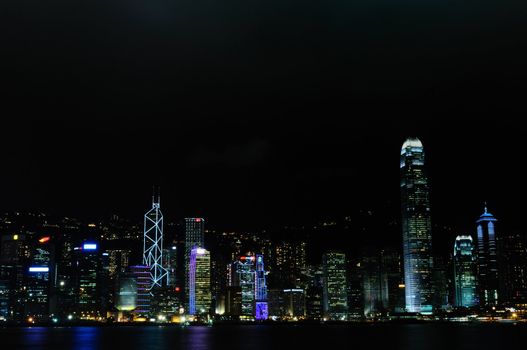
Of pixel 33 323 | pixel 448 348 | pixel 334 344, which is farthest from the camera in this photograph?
pixel 33 323

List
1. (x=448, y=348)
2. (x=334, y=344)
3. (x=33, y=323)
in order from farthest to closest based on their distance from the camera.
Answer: (x=33, y=323) < (x=334, y=344) < (x=448, y=348)

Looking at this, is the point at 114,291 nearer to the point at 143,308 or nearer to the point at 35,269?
the point at 143,308

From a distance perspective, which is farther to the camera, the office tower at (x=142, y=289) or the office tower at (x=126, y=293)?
the office tower at (x=142, y=289)

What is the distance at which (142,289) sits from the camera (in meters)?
196

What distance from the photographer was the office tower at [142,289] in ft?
639

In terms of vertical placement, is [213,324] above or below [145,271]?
below

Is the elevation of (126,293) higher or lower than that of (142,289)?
lower

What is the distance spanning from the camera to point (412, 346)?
282 ft

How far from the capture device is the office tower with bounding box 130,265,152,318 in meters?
195

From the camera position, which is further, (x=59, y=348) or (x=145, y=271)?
(x=145, y=271)

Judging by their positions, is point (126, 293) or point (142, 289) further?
point (142, 289)

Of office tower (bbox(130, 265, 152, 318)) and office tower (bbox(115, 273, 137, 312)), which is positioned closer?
office tower (bbox(115, 273, 137, 312))

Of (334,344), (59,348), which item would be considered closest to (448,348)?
(334,344)

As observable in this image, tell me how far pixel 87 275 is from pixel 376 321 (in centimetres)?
8205
